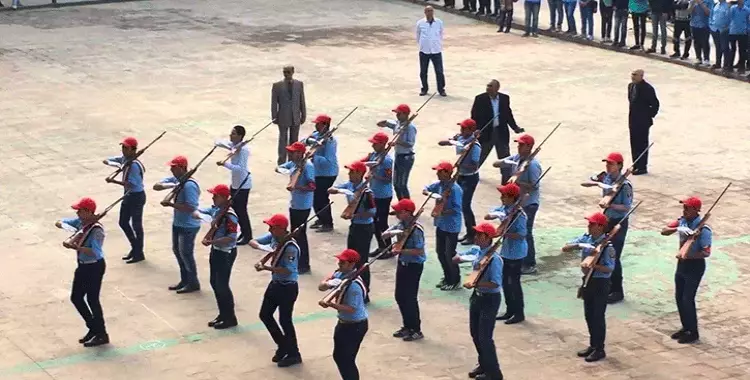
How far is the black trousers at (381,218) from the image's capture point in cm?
1767

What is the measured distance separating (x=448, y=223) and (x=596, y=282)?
8.20 feet

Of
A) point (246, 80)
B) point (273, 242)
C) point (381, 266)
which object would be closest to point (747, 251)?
point (381, 266)

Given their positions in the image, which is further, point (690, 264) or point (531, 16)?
point (531, 16)

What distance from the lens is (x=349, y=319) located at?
13031 mm

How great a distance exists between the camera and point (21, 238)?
60.5ft

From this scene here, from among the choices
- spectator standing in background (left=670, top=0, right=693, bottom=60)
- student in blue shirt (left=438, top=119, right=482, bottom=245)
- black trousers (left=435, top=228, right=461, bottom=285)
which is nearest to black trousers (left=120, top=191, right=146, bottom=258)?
black trousers (left=435, top=228, right=461, bottom=285)

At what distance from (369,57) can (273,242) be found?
1701 centimetres

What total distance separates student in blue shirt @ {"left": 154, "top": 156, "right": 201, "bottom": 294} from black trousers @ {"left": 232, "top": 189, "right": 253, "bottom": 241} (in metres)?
1.64

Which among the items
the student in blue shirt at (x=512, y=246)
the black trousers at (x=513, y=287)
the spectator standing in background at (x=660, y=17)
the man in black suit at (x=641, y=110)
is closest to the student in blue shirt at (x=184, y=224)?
the student in blue shirt at (x=512, y=246)

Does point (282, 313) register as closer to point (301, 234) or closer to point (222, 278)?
point (222, 278)

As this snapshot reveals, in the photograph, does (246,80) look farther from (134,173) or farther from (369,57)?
(134,173)

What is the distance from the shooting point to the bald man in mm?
21344

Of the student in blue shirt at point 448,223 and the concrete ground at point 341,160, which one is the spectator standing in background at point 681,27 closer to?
the concrete ground at point 341,160

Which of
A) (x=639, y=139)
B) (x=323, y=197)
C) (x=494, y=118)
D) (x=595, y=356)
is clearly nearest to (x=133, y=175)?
(x=323, y=197)
